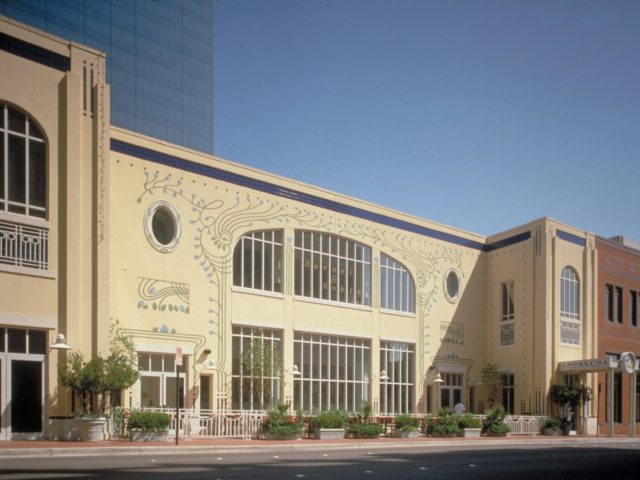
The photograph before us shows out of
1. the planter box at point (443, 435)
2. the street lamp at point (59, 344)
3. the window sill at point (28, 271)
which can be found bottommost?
the planter box at point (443, 435)

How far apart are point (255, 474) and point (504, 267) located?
3103 centimetres

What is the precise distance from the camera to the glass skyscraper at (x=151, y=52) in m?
101

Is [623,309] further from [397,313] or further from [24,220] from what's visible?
[24,220]

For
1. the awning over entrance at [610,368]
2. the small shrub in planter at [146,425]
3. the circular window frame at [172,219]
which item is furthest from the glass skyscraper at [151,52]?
the small shrub in planter at [146,425]

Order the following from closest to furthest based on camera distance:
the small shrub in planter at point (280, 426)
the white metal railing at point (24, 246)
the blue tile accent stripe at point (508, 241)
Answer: the white metal railing at point (24, 246) < the small shrub in planter at point (280, 426) < the blue tile accent stripe at point (508, 241)

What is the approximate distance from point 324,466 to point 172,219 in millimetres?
14331

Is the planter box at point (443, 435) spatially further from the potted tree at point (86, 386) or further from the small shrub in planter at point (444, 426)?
the potted tree at point (86, 386)

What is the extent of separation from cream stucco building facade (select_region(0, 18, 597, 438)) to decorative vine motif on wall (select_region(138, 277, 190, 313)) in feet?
0.18

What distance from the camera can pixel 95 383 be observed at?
24.1 m

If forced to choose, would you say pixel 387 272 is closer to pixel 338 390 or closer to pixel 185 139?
pixel 338 390

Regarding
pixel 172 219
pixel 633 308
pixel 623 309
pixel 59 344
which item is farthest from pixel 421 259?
pixel 59 344

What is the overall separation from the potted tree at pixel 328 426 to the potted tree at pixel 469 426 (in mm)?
6617

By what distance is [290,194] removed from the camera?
115 ft

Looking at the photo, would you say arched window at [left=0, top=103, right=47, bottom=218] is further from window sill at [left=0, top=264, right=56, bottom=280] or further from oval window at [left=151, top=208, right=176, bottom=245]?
oval window at [left=151, top=208, right=176, bottom=245]
